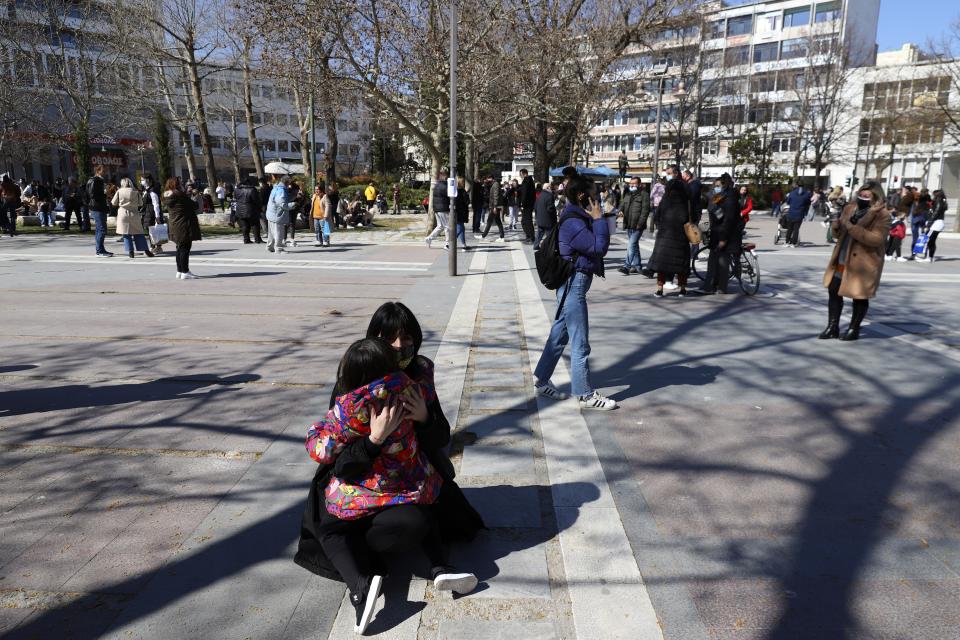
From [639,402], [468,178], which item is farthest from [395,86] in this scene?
[639,402]

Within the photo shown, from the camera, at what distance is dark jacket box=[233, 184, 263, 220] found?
17.0 meters

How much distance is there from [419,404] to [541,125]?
25517 mm

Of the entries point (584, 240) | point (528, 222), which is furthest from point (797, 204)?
point (584, 240)

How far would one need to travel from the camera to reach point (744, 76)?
52219 mm

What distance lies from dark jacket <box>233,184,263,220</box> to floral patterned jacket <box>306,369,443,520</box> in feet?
51.0

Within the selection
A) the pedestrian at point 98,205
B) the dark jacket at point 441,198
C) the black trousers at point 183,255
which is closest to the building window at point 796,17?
the dark jacket at point 441,198

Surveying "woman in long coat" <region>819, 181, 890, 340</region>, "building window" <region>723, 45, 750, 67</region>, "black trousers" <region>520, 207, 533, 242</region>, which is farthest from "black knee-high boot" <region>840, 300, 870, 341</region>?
"building window" <region>723, 45, 750, 67</region>

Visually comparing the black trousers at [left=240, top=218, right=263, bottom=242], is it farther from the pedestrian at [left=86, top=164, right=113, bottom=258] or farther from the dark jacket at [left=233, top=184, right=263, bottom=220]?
the pedestrian at [left=86, top=164, right=113, bottom=258]

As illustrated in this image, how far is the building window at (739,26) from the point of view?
6366cm

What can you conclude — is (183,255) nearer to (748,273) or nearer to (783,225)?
(748,273)

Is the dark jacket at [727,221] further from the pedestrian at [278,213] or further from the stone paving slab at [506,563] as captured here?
the pedestrian at [278,213]

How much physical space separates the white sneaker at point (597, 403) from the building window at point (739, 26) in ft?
227

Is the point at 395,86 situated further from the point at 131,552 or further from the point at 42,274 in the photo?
the point at 131,552

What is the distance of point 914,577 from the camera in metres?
2.94
